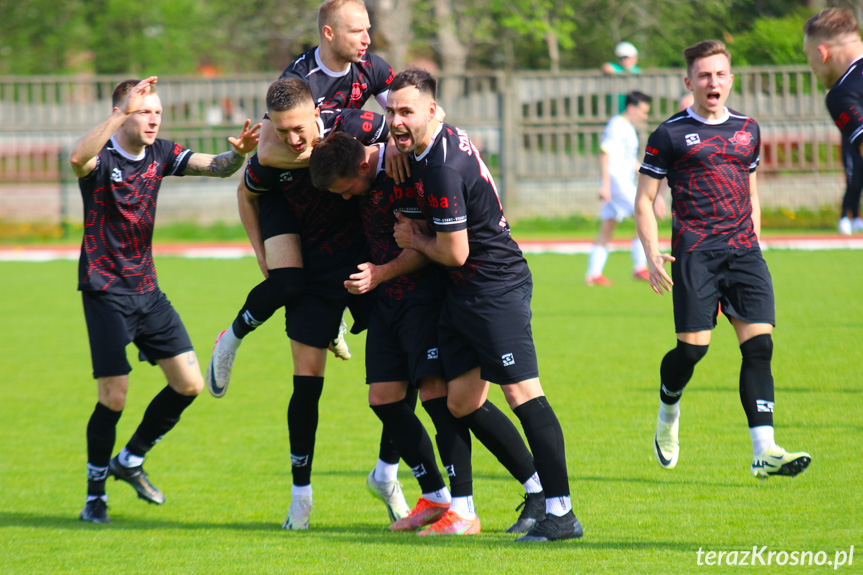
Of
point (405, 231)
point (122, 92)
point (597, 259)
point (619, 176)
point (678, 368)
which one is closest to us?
point (405, 231)

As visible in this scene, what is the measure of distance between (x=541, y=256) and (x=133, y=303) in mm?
11089

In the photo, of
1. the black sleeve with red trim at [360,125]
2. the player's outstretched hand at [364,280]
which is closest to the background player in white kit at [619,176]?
the black sleeve with red trim at [360,125]

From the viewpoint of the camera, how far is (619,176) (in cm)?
1228

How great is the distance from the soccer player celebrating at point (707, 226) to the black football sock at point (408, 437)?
4.56ft

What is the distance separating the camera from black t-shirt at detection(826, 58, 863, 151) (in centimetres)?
413

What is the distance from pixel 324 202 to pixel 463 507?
1.66m

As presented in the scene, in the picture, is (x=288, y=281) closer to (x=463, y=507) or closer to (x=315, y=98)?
(x=315, y=98)

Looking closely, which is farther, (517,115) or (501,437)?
(517,115)

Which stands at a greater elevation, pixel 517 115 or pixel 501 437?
pixel 517 115

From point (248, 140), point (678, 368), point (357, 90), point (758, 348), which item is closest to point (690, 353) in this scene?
point (678, 368)

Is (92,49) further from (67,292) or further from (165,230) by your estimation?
(67,292)

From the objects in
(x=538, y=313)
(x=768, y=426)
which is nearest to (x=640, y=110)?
(x=538, y=313)

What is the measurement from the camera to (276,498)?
5.61 meters

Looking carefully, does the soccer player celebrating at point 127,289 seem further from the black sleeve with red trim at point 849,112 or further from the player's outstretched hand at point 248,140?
the black sleeve with red trim at point 849,112
